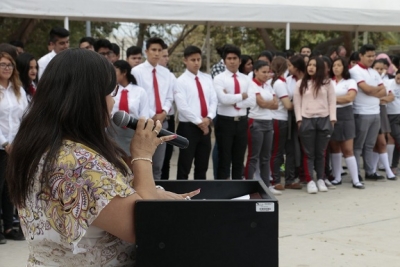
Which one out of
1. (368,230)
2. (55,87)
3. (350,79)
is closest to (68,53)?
(55,87)

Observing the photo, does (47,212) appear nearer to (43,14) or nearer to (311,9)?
(43,14)

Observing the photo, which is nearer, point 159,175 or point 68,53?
point 68,53

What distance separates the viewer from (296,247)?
242 inches

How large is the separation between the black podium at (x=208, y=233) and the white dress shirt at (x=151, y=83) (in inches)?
208

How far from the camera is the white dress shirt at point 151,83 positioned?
777 centimetres

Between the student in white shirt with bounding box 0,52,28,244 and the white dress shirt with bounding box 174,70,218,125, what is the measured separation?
2133 millimetres

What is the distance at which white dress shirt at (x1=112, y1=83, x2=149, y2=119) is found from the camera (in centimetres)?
714

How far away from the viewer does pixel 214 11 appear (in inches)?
406

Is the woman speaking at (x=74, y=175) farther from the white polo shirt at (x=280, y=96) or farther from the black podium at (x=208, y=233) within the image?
the white polo shirt at (x=280, y=96)

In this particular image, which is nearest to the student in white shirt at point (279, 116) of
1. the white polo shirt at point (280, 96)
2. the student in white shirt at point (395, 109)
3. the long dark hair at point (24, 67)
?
the white polo shirt at point (280, 96)

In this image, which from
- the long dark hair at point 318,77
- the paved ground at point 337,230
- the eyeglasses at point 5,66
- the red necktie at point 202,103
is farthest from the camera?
the long dark hair at point 318,77

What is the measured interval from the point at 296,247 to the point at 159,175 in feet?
7.46

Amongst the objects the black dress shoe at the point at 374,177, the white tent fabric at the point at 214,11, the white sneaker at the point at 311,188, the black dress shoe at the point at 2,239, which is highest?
the white tent fabric at the point at 214,11

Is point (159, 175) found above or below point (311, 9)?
below
